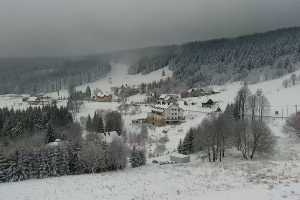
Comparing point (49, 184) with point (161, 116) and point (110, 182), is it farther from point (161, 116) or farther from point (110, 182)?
point (161, 116)

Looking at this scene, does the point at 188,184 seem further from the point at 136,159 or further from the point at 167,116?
the point at 167,116

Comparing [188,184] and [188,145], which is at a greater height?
[188,145]

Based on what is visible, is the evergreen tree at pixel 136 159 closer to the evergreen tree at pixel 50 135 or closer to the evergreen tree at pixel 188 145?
the evergreen tree at pixel 188 145

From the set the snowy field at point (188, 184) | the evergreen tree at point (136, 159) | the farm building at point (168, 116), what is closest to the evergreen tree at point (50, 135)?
the evergreen tree at point (136, 159)

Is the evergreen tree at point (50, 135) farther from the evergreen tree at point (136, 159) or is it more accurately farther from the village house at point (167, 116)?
the village house at point (167, 116)

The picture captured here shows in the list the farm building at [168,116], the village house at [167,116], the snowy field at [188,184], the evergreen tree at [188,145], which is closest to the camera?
the snowy field at [188,184]

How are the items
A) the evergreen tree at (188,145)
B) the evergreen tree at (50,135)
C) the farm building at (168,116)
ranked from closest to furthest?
the evergreen tree at (188,145)
the evergreen tree at (50,135)
the farm building at (168,116)

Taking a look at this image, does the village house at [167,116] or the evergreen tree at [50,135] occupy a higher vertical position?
the village house at [167,116]

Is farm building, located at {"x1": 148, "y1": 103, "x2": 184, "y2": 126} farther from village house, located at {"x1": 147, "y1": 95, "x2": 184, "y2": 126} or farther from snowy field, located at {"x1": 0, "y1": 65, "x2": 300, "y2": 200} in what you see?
snowy field, located at {"x1": 0, "y1": 65, "x2": 300, "y2": 200}

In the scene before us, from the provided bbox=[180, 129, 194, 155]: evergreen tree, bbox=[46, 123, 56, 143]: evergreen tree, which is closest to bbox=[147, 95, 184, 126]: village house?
bbox=[46, 123, 56, 143]: evergreen tree

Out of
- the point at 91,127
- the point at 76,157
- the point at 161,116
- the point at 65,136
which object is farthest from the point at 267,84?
the point at 76,157

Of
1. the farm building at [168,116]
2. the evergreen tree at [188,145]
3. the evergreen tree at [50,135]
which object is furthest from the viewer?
the farm building at [168,116]

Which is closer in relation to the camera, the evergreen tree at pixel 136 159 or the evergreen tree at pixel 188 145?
the evergreen tree at pixel 136 159

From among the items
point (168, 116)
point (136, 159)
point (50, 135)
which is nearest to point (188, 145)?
point (136, 159)
